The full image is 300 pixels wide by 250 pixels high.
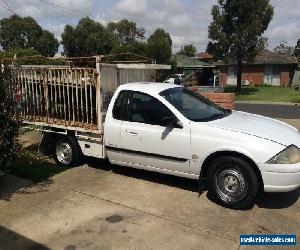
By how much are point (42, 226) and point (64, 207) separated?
62 cm

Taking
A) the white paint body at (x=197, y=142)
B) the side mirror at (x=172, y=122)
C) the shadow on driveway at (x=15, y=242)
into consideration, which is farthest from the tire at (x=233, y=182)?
the shadow on driveway at (x=15, y=242)

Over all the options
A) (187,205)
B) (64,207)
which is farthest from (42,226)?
(187,205)

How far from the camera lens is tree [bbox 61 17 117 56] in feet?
188

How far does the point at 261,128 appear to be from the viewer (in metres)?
5.67

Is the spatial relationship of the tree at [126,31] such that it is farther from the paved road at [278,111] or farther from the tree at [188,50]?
the paved road at [278,111]

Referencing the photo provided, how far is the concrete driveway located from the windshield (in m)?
1.21

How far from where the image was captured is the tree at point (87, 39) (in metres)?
57.2

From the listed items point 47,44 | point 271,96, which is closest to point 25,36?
point 47,44

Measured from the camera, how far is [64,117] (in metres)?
7.44

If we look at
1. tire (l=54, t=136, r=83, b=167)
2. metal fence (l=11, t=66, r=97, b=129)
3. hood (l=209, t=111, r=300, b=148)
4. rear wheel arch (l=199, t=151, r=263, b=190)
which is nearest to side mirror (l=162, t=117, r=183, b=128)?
hood (l=209, t=111, r=300, b=148)

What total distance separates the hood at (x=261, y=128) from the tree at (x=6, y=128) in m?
3.12

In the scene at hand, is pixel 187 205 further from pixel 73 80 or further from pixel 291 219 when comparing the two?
pixel 73 80

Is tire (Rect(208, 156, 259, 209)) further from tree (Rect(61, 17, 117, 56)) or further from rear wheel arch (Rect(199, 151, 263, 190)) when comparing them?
tree (Rect(61, 17, 117, 56))

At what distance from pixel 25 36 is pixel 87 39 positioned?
1476 centimetres
